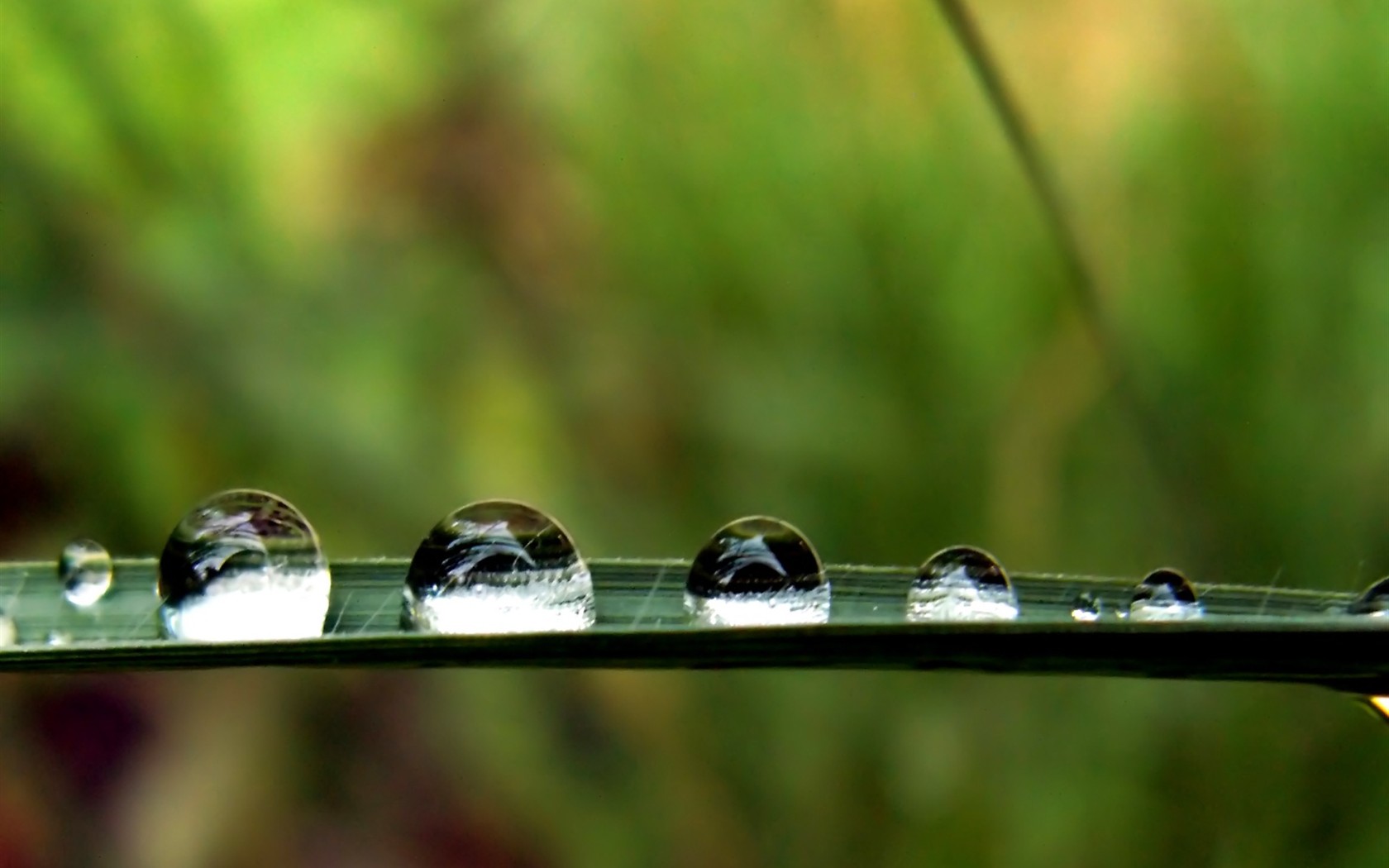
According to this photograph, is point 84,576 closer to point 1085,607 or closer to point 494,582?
point 494,582

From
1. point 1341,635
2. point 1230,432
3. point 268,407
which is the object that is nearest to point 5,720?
point 268,407

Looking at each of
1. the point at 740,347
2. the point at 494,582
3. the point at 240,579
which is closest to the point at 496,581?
the point at 494,582

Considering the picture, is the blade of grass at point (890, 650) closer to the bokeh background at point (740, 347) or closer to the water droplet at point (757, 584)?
the water droplet at point (757, 584)

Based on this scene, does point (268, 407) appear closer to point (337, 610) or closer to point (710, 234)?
point (710, 234)

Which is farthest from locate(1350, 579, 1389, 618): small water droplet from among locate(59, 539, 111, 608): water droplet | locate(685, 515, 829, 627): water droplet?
locate(59, 539, 111, 608): water droplet

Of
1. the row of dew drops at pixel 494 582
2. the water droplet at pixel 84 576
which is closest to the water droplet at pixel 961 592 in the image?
the row of dew drops at pixel 494 582

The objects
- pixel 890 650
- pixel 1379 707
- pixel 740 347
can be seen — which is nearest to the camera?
pixel 890 650
